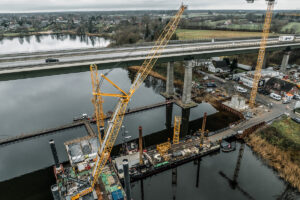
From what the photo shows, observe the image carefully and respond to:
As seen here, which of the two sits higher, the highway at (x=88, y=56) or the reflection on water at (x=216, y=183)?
the highway at (x=88, y=56)

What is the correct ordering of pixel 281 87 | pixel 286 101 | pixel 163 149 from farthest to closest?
pixel 281 87 → pixel 286 101 → pixel 163 149

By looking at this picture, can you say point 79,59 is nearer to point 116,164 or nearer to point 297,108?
point 116,164

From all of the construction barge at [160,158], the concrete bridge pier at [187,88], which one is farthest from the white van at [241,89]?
the construction barge at [160,158]

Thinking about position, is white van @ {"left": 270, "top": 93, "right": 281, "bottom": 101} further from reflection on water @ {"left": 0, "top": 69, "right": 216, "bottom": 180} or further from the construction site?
reflection on water @ {"left": 0, "top": 69, "right": 216, "bottom": 180}

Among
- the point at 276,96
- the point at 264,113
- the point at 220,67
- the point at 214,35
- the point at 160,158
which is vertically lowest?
the point at 160,158

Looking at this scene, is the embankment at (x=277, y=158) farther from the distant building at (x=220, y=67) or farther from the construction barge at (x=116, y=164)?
the distant building at (x=220, y=67)

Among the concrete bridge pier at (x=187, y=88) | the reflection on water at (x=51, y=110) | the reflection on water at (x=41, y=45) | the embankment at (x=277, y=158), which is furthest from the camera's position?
the reflection on water at (x=41, y=45)

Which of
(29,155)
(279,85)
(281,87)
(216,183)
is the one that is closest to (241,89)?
(279,85)
